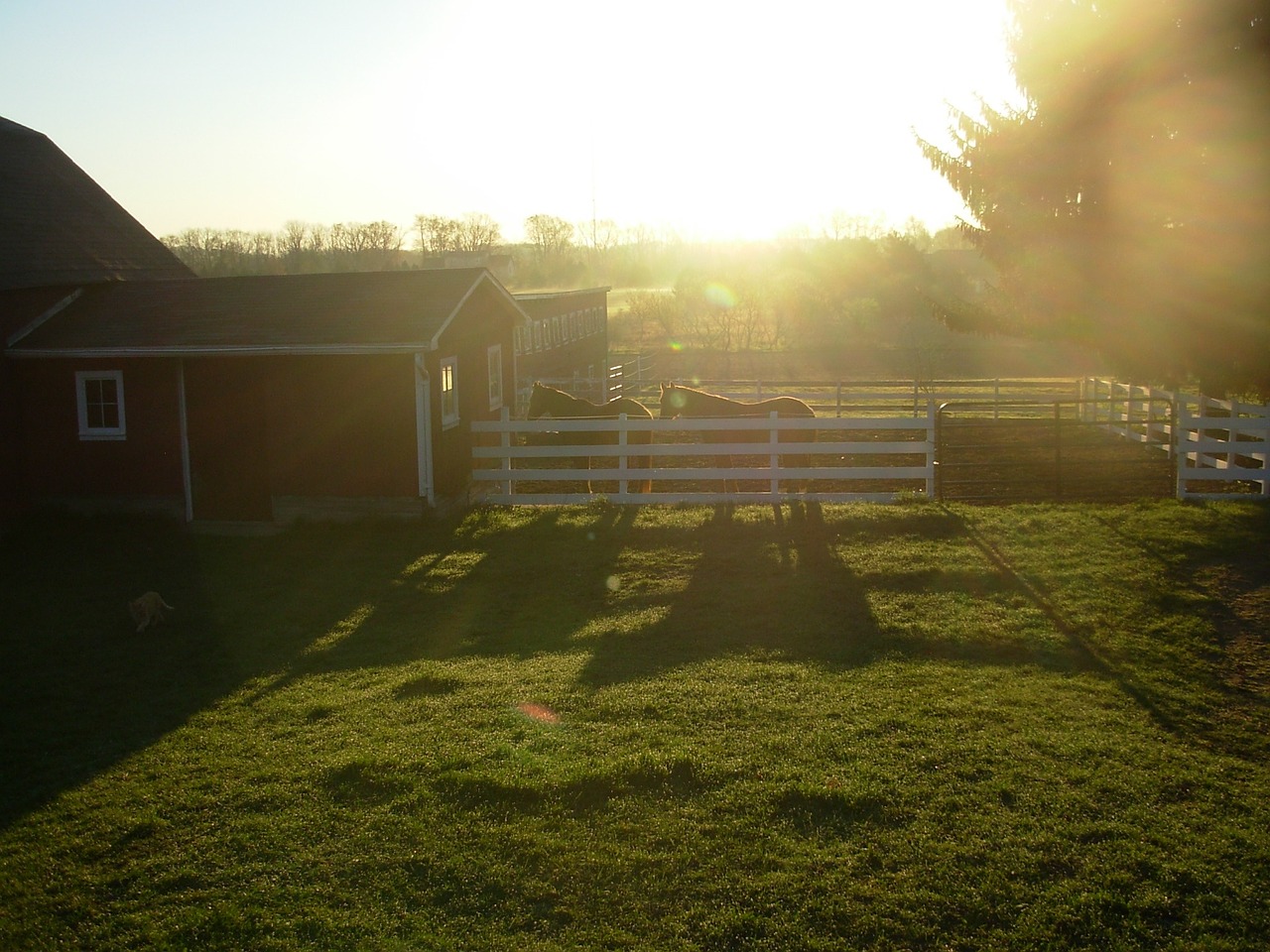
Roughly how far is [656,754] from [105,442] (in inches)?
434

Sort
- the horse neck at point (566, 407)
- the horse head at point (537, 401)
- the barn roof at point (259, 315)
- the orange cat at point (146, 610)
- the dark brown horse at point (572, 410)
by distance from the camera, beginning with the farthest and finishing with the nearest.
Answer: the horse head at point (537, 401)
the horse neck at point (566, 407)
the dark brown horse at point (572, 410)
the barn roof at point (259, 315)
the orange cat at point (146, 610)

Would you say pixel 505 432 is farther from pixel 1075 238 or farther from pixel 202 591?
pixel 1075 238

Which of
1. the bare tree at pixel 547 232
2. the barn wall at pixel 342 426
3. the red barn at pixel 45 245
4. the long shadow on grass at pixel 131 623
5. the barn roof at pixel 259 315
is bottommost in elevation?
the long shadow on grass at pixel 131 623

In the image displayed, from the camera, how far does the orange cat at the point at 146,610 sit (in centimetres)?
908

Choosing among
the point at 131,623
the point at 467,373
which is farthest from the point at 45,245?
the point at 131,623

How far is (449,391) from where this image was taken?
14484mm

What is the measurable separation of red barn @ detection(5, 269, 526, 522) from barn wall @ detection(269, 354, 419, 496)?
0.02m

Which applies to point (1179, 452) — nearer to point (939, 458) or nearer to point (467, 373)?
point (939, 458)

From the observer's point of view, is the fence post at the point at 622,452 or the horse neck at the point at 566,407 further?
the horse neck at the point at 566,407

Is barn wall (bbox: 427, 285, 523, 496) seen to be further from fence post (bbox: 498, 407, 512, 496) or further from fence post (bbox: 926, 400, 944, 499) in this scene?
fence post (bbox: 926, 400, 944, 499)

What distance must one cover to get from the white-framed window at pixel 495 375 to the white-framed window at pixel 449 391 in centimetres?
192

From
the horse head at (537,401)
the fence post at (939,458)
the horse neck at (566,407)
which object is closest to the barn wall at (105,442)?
the horse head at (537,401)

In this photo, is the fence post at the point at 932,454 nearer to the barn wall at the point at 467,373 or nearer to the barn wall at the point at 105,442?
the barn wall at the point at 467,373

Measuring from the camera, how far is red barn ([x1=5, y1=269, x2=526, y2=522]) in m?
13.2
